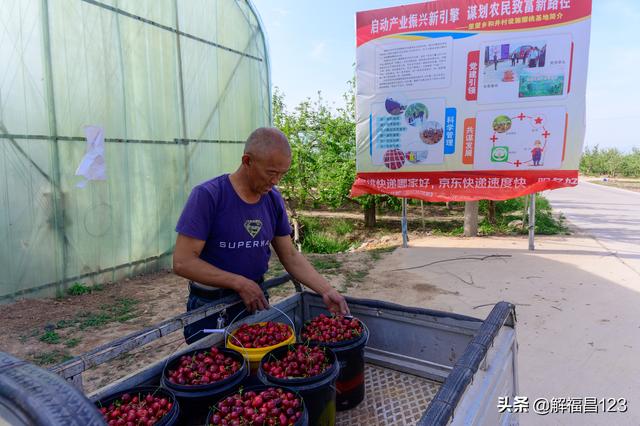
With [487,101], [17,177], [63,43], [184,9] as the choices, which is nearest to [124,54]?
[63,43]

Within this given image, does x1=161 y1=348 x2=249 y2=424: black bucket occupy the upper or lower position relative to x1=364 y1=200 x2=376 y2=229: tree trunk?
upper

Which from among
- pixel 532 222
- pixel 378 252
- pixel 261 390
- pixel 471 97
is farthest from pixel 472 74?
pixel 261 390

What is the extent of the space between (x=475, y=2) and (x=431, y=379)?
5438 millimetres

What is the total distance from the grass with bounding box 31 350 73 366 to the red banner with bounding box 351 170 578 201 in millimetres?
4391

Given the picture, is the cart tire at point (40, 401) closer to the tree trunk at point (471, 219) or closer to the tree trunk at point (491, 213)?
the tree trunk at point (471, 219)

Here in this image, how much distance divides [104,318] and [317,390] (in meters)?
3.40

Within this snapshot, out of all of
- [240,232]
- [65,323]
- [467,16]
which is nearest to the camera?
[240,232]

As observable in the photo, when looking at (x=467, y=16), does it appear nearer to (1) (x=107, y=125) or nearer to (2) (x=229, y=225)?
(1) (x=107, y=125)

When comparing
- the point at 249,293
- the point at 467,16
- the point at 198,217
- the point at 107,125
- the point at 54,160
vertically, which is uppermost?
the point at 467,16

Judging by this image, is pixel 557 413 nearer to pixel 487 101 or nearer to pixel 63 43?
pixel 487 101

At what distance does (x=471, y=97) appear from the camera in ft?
18.7

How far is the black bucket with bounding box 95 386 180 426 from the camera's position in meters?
1.18

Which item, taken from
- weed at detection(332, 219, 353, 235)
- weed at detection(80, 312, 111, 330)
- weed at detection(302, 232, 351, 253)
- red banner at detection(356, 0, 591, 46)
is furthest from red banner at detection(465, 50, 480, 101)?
weed at detection(80, 312, 111, 330)

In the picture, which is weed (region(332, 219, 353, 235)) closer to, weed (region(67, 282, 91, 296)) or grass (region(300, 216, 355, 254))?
grass (region(300, 216, 355, 254))
